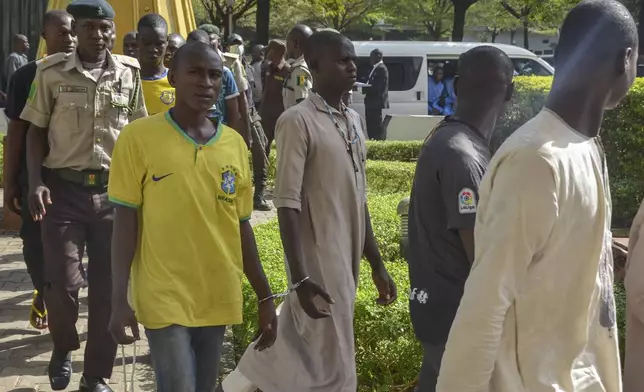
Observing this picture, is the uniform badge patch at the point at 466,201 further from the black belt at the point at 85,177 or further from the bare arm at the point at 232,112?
the bare arm at the point at 232,112

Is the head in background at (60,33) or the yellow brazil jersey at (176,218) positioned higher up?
the head in background at (60,33)

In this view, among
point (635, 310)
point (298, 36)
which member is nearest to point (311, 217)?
point (635, 310)

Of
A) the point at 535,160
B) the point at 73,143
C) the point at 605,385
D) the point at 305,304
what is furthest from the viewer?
the point at 73,143

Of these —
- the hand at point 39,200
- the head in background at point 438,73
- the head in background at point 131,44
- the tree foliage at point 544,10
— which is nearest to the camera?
the hand at point 39,200

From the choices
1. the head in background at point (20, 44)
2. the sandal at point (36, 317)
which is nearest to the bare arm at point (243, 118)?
the sandal at point (36, 317)

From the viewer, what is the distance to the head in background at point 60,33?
18.3 ft

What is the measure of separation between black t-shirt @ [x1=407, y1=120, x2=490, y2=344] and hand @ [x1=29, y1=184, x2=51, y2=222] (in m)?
2.16

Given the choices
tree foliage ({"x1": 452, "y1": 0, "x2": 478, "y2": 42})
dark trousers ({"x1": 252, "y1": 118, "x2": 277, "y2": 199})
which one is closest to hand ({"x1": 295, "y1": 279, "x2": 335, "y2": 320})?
dark trousers ({"x1": 252, "y1": 118, "x2": 277, "y2": 199})

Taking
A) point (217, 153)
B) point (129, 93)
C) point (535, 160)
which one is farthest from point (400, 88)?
point (535, 160)

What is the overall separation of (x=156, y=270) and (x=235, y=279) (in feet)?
1.00

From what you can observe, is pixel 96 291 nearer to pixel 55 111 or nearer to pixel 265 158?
pixel 55 111

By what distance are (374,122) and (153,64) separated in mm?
13766

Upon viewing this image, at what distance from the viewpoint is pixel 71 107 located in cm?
492

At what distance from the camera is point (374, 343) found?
5008 millimetres
